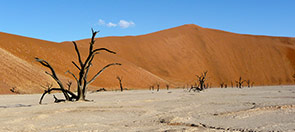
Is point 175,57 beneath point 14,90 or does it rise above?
above

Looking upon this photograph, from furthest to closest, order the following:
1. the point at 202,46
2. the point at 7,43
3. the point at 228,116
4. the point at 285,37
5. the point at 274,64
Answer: the point at 285,37
the point at 202,46
the point at 274,64
the point at 7,43
the point at 228,116

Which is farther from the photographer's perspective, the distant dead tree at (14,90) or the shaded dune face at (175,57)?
the shaded dune face at (175,57)

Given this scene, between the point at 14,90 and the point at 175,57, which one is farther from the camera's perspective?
the point at 175,57

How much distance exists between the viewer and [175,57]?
3024 inches

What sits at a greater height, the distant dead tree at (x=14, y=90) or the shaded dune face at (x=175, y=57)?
the shaded dune face at (x=175, y=57)

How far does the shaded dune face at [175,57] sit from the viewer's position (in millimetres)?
53075

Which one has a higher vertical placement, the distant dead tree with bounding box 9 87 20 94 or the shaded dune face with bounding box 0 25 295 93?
the shaded dune face with bounding box 0 25 295 93

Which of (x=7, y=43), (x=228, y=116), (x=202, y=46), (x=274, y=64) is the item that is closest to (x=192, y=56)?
(x=202, y=46)

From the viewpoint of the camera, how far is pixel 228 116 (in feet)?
16.9

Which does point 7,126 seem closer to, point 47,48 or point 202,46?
point 47,48

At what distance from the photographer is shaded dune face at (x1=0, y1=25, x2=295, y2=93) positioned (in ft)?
174

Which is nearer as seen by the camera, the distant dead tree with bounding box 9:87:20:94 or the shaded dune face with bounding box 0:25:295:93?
the distant dead tree with bounding box 9:87:20:94

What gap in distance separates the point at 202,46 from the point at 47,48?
42.3 meters

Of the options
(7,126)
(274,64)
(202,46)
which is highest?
(202,46)
